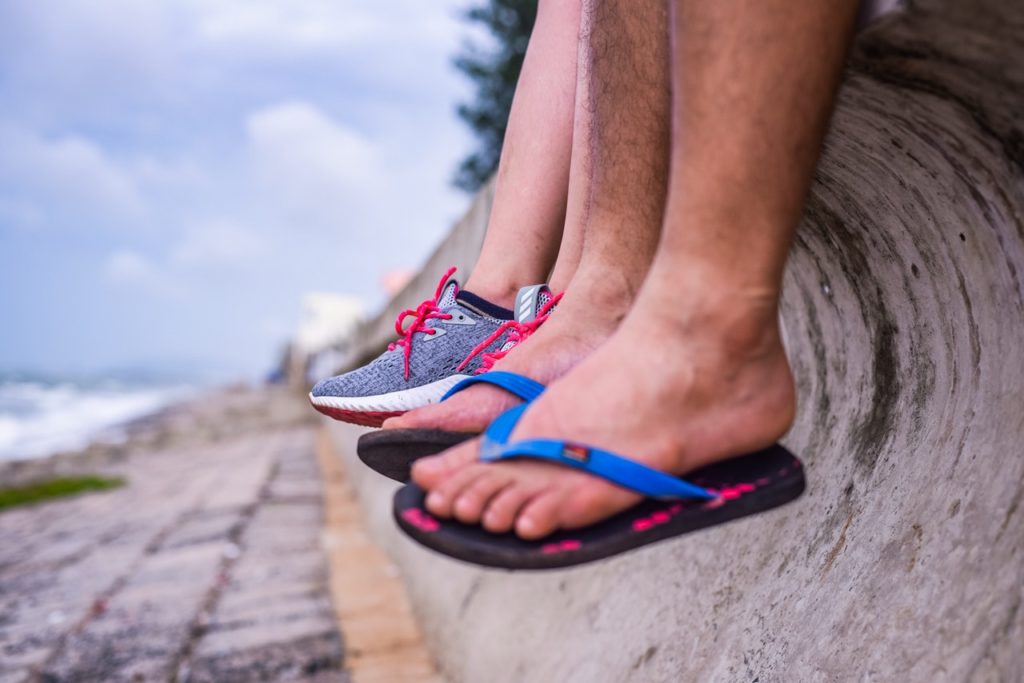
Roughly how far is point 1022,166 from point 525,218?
0.74 metres

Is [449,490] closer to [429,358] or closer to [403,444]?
[403,444]

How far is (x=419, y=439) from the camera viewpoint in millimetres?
917

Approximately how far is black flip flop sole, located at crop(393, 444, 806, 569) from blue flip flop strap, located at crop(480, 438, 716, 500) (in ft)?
0.06

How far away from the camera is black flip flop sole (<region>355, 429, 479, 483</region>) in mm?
917

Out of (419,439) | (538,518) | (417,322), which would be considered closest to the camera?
(538,518)

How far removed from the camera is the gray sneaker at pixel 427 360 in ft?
3.76

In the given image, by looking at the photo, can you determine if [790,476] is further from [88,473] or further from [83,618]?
[88,473]

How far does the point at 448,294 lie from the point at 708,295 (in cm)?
63

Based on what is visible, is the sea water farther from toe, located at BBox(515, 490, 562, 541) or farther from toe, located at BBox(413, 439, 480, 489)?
toe, located at BBox(515, 490, 562, 541)

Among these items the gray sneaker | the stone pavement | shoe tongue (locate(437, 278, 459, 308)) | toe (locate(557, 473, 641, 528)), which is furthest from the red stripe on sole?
the stone pavement

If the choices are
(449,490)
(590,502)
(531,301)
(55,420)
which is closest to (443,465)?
(449,490)

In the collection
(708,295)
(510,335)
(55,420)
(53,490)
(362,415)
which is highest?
(708,295)

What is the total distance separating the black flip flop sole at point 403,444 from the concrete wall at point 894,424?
488mm

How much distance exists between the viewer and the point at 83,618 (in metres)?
2.79
